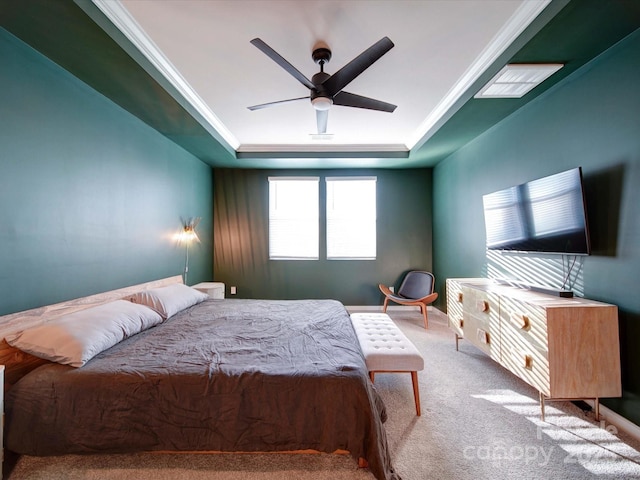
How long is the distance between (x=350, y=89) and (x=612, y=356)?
3.08 meters

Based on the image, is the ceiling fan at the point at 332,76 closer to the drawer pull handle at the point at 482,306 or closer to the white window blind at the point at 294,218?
the drawer pull handle at the point at 482,306

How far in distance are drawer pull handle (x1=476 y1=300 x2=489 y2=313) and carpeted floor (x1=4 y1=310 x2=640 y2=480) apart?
694 mm

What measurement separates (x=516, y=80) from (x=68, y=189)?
A: 3.84 m

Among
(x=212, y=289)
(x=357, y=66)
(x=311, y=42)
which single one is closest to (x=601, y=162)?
(x=357, y=66)

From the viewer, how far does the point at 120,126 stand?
275 cm

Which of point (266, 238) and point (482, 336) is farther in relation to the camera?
point (266, 238)

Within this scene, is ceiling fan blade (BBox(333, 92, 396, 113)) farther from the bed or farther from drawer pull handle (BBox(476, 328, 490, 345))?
drawer pull handle (BBox(476, 328, 490, 345))

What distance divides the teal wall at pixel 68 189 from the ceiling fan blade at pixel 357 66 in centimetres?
210

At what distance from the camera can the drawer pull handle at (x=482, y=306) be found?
2.48 m

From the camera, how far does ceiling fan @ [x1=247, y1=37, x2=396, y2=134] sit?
1803mm

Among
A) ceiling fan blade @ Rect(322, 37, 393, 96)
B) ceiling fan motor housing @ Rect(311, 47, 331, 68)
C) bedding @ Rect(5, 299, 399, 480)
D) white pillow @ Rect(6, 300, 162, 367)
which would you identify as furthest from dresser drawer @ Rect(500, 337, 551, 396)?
white pillow @ Rect(6, 300, 162, 367)

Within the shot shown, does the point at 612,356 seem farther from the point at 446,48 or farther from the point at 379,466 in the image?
the point at 446,48

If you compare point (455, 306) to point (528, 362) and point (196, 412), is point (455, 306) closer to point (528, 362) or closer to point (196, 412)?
point (528, 362)

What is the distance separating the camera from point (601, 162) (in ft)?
6.56
